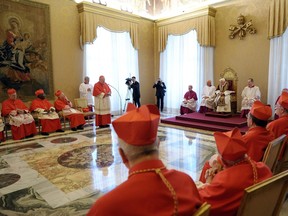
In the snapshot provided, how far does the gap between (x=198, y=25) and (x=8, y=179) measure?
814 cm

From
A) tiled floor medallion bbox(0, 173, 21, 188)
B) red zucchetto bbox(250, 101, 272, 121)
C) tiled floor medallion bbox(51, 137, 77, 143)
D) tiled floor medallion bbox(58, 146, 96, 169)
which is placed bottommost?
tiled floor medallion bbox(0, 173, 21, 188)

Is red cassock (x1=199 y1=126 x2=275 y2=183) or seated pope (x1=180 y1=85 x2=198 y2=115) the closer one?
red cassock (x1=199 y1=126 x2=275 y2=183)

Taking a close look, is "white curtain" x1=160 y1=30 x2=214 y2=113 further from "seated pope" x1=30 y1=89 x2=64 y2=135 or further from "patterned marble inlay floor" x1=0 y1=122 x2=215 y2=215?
"seated pope" x1=30 y1=89 x2=64 y2=135

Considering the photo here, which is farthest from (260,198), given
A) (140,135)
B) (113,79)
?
(113,79)

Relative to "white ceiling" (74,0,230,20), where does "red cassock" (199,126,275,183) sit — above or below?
below

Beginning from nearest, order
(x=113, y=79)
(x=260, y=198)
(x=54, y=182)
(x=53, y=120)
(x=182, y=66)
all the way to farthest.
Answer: (x=260, y=198), (x=54, y=182), (x=53, y=120), (x=113, y=79), (x=182, y=66)

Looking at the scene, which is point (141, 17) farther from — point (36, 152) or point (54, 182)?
point (54, 182)

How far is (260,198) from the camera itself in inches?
52.2

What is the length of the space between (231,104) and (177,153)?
172 inches

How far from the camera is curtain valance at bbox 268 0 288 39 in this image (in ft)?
24.3

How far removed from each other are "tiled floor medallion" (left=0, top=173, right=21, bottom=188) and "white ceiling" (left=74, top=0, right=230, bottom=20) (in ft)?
22.4

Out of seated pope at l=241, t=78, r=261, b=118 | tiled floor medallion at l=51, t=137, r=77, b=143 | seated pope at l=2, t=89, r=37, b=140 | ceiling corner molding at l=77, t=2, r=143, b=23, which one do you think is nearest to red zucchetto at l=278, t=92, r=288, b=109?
tiled floor medallion at l=51, t=137, r=77, b=143

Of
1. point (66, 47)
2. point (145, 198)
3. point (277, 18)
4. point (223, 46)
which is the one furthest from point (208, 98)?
point (145, 198)

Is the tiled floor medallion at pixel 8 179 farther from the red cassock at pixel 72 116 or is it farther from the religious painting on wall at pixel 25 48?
the religious painting on wall at pixel 25 48
